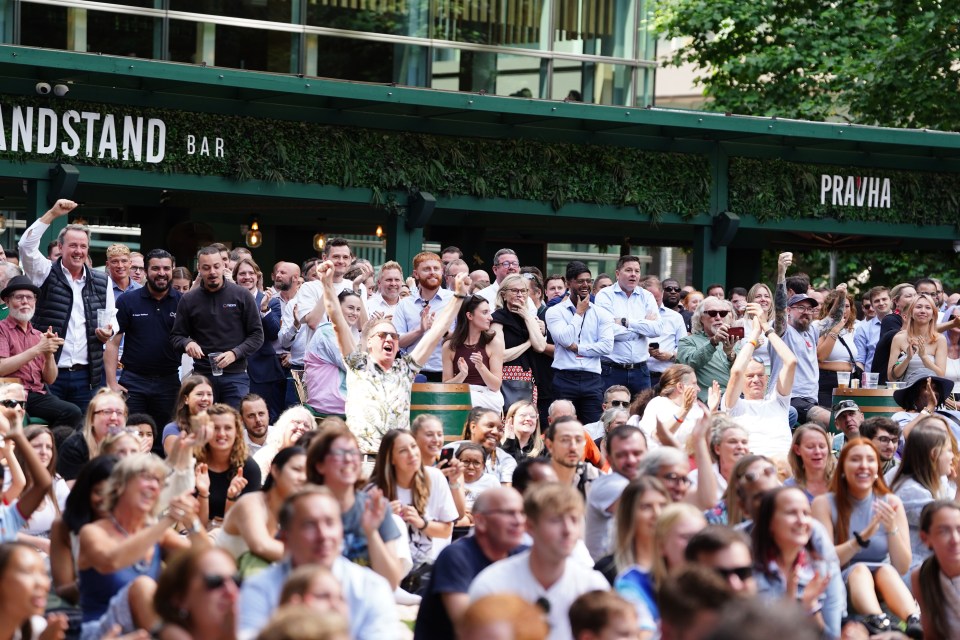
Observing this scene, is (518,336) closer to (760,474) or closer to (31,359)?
(31,359)

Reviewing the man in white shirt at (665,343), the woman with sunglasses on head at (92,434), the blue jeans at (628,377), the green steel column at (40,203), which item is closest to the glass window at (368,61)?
the green steel column at (40,203)

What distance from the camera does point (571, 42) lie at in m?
18.0

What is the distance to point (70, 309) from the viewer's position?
1078 centimetres

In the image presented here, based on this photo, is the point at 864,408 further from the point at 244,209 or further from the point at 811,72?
the point at 811,72

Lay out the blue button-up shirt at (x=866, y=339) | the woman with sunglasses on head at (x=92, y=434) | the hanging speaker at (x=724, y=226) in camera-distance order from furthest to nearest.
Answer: the hanging speaker at (x=724, y=226), the blue button-up shirt at (x=866, y=339), the woman with sunglasses on head at (x=92, y=434)

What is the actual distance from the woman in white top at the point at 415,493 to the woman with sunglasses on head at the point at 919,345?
223 inches

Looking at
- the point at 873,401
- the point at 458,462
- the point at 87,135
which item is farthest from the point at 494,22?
the point at 458,462

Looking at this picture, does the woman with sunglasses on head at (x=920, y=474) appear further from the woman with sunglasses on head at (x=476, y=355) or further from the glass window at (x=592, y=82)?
the glass window at (x=592, y=82)

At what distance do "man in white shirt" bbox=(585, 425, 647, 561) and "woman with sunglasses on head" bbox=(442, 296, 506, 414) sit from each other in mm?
2849

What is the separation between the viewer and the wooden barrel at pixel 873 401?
11.7 metres

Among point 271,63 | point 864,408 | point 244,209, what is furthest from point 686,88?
point 864,408

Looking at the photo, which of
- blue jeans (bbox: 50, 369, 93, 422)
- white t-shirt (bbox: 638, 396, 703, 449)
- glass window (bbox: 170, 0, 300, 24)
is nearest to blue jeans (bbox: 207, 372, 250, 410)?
blue jeans (bbox: 50, 369, 93, 422)

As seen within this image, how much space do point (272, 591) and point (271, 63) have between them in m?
11.7

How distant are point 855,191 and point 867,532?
1144 centimetres
